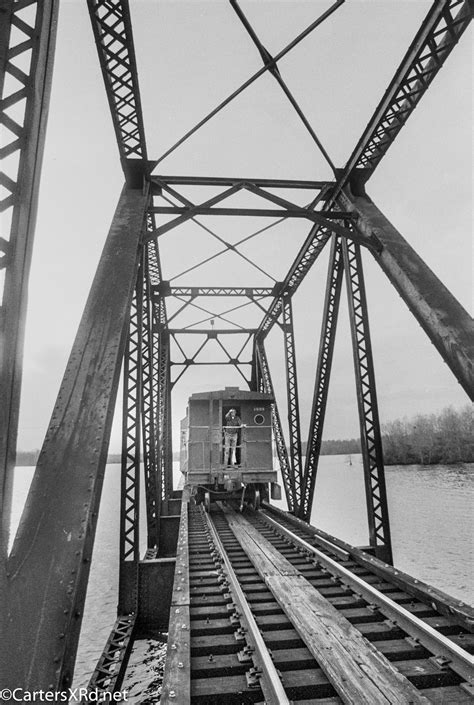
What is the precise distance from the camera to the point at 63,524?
220 cm

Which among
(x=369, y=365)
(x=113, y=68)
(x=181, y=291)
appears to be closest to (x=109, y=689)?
(x=369, y=365)

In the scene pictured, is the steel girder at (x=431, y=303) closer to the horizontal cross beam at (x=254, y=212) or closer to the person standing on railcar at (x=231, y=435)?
the horizontal cross beam at (x=254, y=212)

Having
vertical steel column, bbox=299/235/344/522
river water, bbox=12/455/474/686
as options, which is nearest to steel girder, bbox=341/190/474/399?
vertical steel column, bbox=299/235/344/522

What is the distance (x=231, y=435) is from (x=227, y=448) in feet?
1.44

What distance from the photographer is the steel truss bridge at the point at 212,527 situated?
2004 millimetres

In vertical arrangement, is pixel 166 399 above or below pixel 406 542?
above

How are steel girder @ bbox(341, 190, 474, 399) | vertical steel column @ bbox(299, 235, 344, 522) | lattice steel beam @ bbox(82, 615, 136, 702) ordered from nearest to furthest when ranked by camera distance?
1. steel girder @ bbox(341, 190, 474, 399)
2. lattice steel beam @ bbox(82, 615, 136, 702)
3. vertical steel column @ bbox(299, 235, 344, 522)

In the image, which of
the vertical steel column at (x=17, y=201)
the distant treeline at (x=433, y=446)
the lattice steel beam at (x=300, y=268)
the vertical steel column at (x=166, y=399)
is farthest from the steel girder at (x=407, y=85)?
the distant treeline at (x=433, y=446)

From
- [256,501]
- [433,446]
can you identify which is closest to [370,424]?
[256,501]

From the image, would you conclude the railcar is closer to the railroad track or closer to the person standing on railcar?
the person standing on railcar

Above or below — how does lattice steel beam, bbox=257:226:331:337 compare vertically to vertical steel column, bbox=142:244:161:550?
above

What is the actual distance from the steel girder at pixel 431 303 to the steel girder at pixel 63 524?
3121 mm

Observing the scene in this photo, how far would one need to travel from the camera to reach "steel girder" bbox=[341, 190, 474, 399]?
3811 mm

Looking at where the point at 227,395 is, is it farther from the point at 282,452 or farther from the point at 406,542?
the point at 406,542
